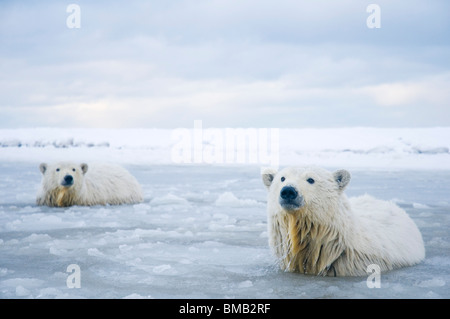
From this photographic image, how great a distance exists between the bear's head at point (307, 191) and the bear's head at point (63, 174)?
4.81m

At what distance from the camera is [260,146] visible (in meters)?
38.0

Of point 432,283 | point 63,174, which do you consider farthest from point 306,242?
point 63,174

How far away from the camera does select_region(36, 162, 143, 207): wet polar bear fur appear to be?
884cm

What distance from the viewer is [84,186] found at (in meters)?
9.10

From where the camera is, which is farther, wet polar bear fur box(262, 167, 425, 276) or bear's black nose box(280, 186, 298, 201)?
wet polar bear fur box(262, 167, 425, 276)

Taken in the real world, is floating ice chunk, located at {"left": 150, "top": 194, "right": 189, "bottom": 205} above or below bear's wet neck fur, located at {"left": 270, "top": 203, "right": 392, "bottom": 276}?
below

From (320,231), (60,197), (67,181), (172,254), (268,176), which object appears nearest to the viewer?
(320,231)

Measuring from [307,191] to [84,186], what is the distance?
5.56 metres

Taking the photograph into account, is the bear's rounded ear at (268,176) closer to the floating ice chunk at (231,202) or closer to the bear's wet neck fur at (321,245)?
the bear's wet neck fur at (321,245)

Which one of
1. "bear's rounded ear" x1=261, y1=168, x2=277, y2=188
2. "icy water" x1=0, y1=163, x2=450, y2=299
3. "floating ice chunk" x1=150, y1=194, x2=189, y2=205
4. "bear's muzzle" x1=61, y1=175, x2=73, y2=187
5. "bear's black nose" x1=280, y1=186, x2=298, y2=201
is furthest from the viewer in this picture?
"floating ice chunk" x1=150, y1=194, x2=189, y2=205

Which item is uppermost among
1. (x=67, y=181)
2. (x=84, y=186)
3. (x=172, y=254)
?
(x=67, y=181)

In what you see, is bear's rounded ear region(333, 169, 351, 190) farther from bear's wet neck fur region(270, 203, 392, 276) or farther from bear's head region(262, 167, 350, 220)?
bear's wet neck fur region(270, 203, 392, 276)

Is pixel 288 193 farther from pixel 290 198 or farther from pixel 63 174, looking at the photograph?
pixel 63 174

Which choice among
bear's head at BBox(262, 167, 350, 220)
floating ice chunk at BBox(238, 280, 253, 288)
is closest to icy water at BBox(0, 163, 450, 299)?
floating ice chunk at BBox(238, 280, 253, 288)
